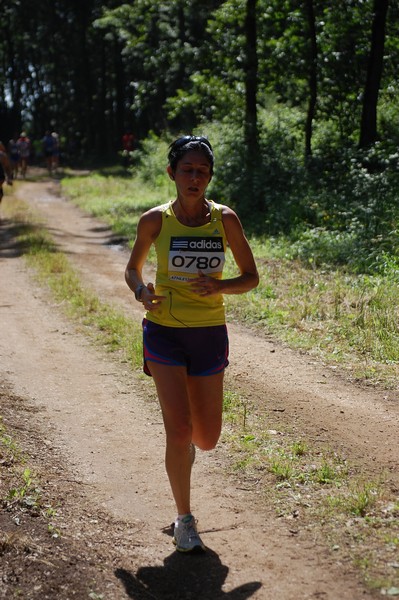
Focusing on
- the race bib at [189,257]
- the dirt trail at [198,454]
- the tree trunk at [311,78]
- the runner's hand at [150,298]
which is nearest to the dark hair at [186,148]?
the race bib at [189,257]

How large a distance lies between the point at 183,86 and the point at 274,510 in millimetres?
30807

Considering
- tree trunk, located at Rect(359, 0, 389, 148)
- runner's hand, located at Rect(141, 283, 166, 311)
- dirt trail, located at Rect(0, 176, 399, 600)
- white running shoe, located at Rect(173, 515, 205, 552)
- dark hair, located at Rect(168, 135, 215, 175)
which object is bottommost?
dirt trail, located at Rect(0, 176, 399, 600)

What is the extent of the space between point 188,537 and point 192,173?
189 cm

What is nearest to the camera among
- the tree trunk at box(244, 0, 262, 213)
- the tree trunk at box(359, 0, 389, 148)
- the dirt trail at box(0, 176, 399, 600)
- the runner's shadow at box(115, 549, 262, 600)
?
the runner's shadow at box(115, 549, 262, 600)

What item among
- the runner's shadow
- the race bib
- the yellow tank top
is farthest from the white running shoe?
the race bib

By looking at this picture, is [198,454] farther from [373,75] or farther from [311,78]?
[311,78]

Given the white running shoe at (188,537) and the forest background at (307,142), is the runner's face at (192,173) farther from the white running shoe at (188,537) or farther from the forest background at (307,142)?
the forest background at (307,142)

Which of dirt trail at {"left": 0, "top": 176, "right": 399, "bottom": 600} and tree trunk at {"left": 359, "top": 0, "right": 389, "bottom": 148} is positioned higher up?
tree trunk at {"left": 359, "top": 0, "right": 389, "bottom": 148}

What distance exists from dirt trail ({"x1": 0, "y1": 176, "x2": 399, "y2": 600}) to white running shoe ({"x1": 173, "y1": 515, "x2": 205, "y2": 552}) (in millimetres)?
71

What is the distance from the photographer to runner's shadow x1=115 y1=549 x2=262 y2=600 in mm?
3996

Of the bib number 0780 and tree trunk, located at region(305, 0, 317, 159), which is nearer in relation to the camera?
the bib number 0780

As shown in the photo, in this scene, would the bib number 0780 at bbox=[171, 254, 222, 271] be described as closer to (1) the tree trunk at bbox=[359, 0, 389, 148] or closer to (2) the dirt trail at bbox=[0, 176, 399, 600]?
(2) the dirt trail at bbox=[0, 176, 399, 600]

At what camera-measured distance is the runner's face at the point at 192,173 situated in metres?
4.26

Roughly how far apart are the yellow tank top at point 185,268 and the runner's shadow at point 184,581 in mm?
1234
